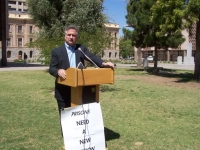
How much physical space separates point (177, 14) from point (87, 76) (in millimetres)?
11499

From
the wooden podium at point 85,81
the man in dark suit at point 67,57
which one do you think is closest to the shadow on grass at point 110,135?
the man in dark suit at point 67,57

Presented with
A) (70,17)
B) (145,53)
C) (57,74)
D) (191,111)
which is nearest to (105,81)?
(57,74)

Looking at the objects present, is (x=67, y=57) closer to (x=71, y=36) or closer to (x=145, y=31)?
(x=71, y=36)

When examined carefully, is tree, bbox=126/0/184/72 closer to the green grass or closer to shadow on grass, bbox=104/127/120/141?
the green grass

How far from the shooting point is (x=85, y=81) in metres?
3.51

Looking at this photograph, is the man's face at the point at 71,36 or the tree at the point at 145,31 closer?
the man's face at the point at 71,36

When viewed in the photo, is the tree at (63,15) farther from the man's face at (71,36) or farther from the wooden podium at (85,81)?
the wooden podium at (85,81)

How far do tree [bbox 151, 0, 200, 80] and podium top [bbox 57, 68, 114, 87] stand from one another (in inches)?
428

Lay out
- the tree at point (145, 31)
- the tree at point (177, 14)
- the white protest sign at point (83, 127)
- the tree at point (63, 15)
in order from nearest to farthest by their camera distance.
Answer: the white protest sign at point (83, 127), the tree at point (177, 14), the tree at point (145, 31), the tree at point (63, 15)

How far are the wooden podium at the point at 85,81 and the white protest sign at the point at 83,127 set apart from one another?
0.16m

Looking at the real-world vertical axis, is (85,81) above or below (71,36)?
below

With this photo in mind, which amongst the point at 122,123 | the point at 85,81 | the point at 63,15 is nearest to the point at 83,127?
the point at 85,81

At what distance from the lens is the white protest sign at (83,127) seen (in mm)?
3559

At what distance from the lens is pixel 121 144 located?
16.4 ft
